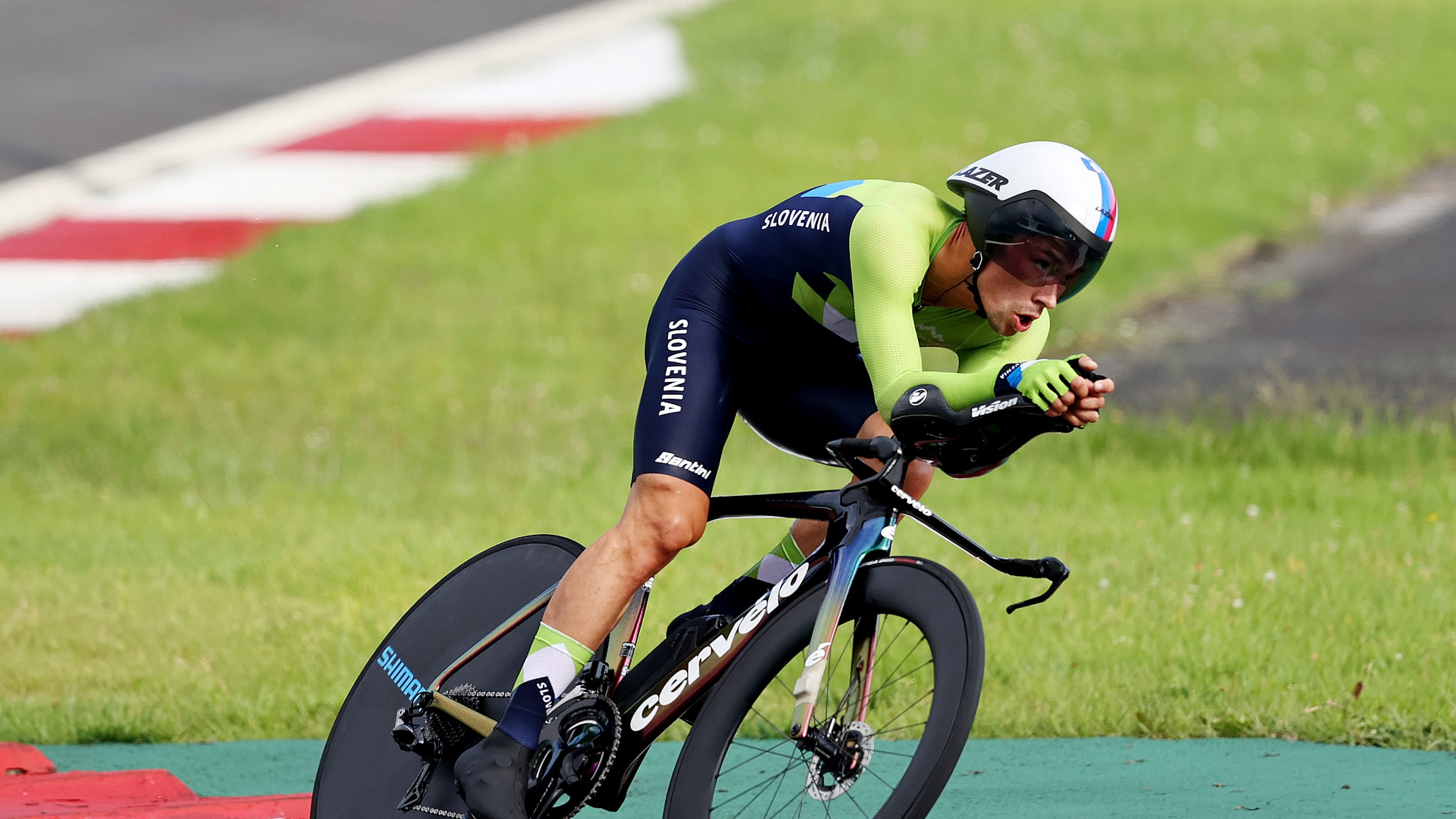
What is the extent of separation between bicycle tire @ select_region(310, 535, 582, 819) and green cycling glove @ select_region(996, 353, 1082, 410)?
1.40 meters

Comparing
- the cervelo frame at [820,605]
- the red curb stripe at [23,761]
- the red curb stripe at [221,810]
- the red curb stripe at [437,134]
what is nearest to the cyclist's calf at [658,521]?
the cervelo frame at [820,605]

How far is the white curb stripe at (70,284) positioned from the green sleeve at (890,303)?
285 inches

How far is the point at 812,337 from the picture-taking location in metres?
4.21

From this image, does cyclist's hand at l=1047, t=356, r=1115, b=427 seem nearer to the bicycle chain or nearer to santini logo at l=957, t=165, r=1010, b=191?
santini logo at l=957, t=165, r=1010, b=191

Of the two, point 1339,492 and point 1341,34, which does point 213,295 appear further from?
point 1341,34

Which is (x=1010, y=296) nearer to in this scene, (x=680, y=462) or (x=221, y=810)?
(x=680, y=462)

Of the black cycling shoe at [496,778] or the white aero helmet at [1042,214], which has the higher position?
the white aero helmet at [1042,214]

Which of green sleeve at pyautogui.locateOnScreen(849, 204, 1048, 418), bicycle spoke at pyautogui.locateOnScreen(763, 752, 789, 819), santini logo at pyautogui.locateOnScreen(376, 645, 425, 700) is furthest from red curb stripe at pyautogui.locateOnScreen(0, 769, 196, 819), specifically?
green sleeve at pyautogui.locateOnScreen(849, 204, 1048, 418)

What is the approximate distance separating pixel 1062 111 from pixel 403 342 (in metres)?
6.10

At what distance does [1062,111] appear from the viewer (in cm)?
1348

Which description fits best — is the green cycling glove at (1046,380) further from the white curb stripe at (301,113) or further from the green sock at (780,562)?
the white curb stripe at (301,113)

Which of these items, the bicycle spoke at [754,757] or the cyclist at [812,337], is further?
the bicycle spoke at [754,757]

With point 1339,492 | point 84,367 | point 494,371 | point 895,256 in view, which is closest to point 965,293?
point 895,256

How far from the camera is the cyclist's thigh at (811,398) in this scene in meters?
4.24
